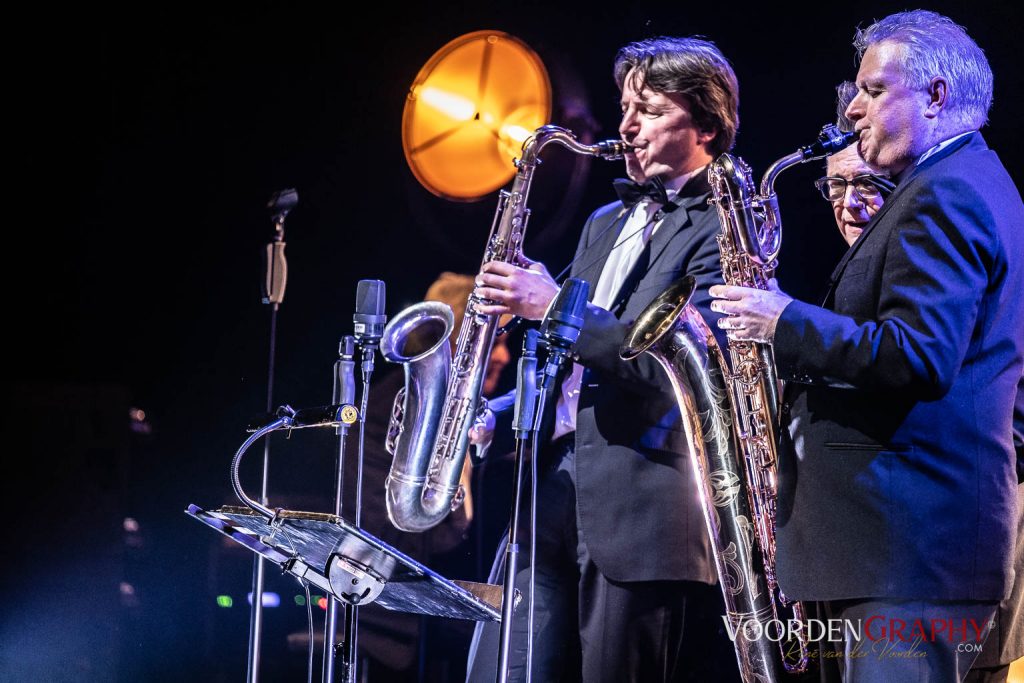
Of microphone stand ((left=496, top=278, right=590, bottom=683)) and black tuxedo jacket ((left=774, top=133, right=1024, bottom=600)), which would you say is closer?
black tuxedo jacket ((left=774, top=133, right=1024, bottom=600))

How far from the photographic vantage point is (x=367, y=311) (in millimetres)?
3006

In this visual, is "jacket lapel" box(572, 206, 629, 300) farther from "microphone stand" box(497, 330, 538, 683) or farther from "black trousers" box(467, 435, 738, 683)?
"microphone stand" box(497, 330, 538, 683)

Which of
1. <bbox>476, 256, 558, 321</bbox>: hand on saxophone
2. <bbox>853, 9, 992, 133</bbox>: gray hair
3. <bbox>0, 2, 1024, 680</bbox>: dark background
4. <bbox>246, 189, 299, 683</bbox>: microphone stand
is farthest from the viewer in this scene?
<bbox>0, 2, 1024, 680</bbox>: dark background

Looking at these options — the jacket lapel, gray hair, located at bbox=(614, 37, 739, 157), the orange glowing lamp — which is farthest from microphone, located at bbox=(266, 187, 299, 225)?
gray hair, located at bbox=(614, 37, 739, 157)

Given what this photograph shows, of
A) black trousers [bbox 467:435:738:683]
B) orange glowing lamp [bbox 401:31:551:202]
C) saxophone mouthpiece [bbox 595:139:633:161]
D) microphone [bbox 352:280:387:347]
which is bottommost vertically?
black trousers [bbox 467:435:738:683]

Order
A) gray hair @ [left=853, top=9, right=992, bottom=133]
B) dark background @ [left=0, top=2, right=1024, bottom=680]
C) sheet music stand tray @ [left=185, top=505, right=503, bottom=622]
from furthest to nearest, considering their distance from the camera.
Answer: dark background @ [left=0, top=2, right=1024, bottom=680]
gray hair @ [left=853, top=9, right=992, bottom=133]
sheet music stand tray @ [left=185, top=505, right=503, bottom=622]

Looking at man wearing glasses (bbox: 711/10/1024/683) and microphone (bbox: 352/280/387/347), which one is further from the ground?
microphone (bbox: 352/280/387/347)

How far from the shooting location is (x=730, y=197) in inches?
106

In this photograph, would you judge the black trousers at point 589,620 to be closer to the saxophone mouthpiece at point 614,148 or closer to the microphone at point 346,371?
the microphone at point 346,371

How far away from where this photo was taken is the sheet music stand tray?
2064 millimetres

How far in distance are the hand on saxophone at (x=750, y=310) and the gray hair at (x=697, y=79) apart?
990 mm

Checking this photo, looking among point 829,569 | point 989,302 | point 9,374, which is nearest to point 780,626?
point 829,569

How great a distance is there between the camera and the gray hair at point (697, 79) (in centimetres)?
299

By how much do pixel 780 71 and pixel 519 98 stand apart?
4.30 feet
